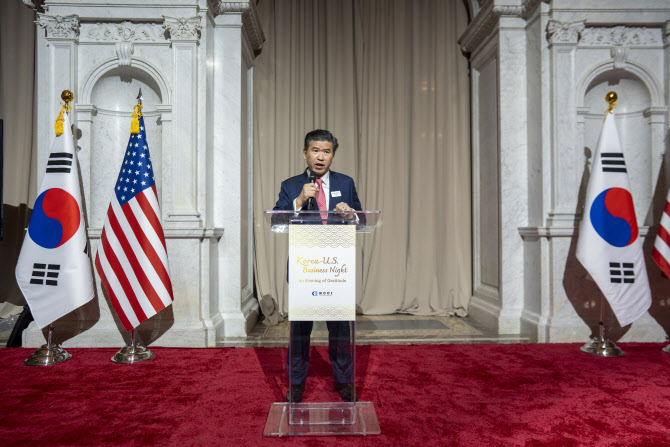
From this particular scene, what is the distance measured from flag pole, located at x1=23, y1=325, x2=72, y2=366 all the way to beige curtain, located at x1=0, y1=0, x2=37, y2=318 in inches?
92.3

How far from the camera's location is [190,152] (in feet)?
14.1

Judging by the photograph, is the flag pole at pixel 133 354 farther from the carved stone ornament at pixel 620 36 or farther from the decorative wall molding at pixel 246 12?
the carved stone ornament at pixel 620 36

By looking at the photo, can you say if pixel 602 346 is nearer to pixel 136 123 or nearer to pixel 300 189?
pixel 300 189

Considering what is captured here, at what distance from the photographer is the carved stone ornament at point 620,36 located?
4.45 metres

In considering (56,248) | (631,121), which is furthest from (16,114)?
(631,121)

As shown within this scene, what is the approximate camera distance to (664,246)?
13.1 ft

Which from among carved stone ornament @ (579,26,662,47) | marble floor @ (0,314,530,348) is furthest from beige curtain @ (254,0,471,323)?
carved stone ornament @ (579,26,662,47)

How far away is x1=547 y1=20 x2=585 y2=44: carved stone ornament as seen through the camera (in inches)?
170

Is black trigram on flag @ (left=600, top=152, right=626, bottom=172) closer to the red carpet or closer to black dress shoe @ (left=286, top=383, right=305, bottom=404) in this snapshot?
the red carpet

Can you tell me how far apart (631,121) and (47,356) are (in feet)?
19.5

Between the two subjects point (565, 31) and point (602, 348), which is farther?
point (565, 31)

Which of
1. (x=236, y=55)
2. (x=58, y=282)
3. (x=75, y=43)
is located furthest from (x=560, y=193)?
(x=75, y=43)

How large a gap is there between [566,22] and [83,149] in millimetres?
4815

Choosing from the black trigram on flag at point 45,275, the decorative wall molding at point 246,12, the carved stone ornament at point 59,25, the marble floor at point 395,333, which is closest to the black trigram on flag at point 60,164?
the black trigram on flag at point 45,275
